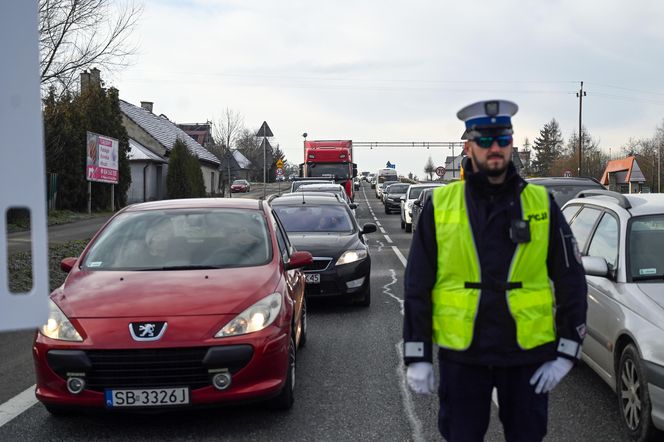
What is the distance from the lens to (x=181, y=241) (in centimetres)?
598

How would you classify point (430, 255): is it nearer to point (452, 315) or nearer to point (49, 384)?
point (452, 315)

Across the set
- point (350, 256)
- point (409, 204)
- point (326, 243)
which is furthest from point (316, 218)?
point (409, 204)

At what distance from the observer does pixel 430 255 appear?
9.68ft

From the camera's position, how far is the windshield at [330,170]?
32.6 m

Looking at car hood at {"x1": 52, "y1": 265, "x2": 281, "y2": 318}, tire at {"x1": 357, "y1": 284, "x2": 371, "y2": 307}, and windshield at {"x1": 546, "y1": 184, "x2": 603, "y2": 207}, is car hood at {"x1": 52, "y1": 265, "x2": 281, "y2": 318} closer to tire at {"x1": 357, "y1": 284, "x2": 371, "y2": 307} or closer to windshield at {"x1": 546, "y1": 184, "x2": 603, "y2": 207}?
tire at {"x1": 357, "y1": 284, "x2": 371, "y2": 307}

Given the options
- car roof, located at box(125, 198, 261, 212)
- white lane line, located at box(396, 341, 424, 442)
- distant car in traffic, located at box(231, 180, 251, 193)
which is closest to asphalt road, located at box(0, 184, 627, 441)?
white lane line, located at box(396, 341, 424, 442)

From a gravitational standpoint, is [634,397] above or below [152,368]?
below

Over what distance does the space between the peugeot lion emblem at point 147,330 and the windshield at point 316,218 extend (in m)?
6.14

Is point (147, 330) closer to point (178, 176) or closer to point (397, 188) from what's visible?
point (397, 188)

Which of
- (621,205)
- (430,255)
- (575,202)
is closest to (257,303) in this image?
(430,255)

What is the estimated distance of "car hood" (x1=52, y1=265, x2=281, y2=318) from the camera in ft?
15.6

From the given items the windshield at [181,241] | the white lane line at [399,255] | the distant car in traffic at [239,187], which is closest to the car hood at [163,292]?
the windshield at [181,241]

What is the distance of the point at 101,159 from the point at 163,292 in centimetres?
2649

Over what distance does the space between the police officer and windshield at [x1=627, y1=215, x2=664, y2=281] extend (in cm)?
239
